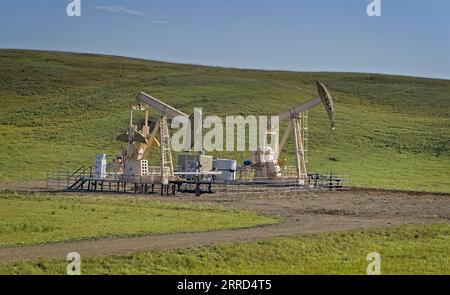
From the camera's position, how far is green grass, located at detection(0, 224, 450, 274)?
17.3 m

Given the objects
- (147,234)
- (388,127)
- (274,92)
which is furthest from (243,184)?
(274,92)

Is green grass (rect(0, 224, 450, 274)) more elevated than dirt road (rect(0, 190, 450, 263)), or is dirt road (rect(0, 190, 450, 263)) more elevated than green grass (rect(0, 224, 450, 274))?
dirt road (rect(0, 190, 450, 263))

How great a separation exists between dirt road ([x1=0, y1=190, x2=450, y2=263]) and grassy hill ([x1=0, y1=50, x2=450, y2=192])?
10911 mm

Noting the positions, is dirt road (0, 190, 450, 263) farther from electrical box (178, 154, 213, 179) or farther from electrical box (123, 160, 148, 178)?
electrical box (178, 154, 213, 179)

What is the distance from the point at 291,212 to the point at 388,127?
47.2m

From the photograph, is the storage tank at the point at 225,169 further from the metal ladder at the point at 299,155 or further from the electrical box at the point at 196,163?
the metal ladder at the point at 299,155

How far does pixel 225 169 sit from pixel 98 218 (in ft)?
64.6

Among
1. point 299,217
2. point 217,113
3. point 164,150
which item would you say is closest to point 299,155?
point 164,150

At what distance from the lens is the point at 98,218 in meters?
26.1

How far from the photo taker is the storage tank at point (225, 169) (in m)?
45.0

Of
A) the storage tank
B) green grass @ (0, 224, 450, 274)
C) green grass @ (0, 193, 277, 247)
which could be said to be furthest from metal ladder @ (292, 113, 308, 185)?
green grass @ (0, 224, 450, 274)

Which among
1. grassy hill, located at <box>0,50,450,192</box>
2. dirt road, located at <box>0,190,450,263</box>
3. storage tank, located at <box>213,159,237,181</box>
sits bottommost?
dirt road, located at <box>0,190,450,263</box>

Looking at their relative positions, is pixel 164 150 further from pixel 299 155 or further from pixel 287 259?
pixel 287 259

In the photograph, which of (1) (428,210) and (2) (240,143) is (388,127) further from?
(1) (428,210)
